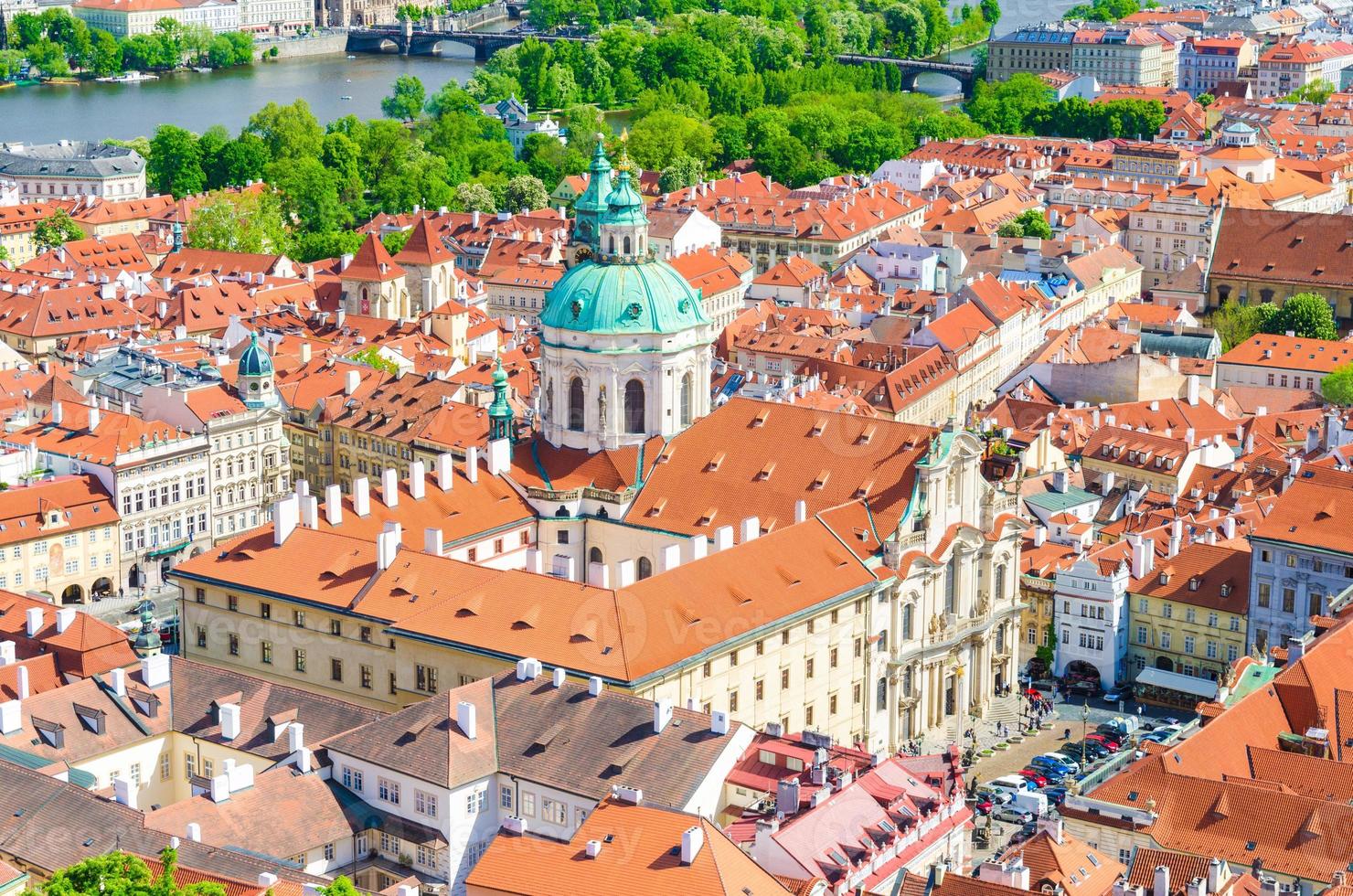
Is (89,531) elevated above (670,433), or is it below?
below

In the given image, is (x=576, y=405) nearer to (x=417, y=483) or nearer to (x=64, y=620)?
(x=417, y=483)

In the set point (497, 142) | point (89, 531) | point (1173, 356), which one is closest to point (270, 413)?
point (89, 531)

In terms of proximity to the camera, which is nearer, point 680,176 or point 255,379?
point 255,379

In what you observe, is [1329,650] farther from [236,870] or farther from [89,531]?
[89,531]

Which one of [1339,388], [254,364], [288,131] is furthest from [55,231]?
[1339,388]

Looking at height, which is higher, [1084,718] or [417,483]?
[417,483]

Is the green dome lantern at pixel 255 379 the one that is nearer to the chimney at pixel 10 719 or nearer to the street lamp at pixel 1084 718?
the chimney at pixel 10 719
